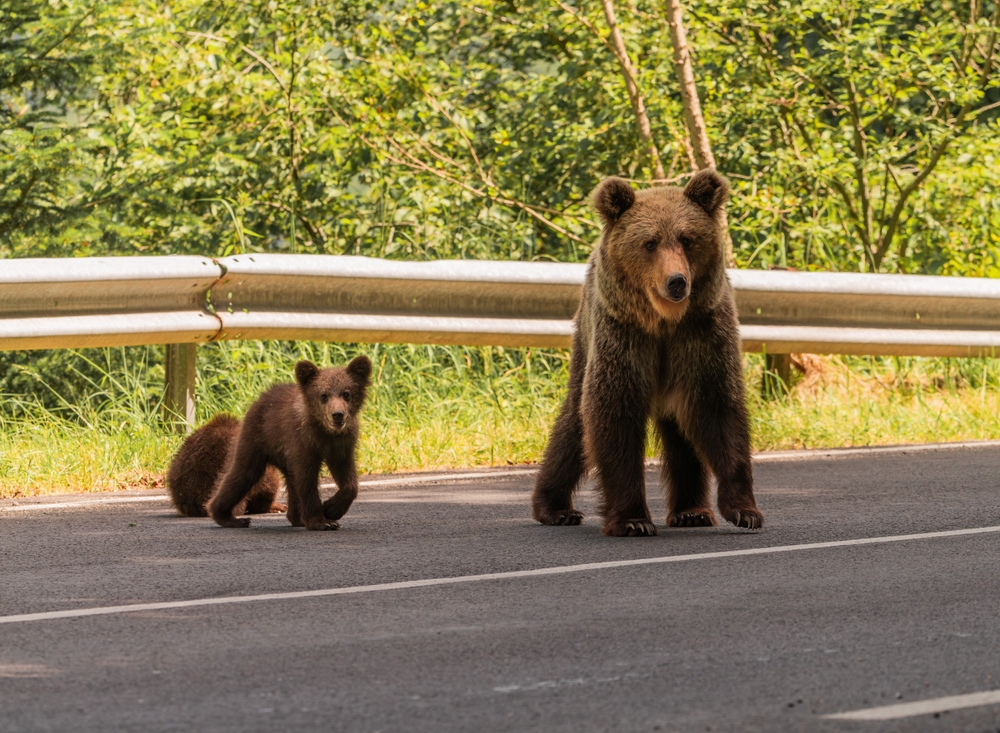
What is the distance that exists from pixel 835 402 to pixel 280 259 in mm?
4080

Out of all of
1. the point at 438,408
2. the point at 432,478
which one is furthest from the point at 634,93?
the point at 432,478

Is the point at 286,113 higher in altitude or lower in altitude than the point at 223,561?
higher

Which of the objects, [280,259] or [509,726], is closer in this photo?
[509,726]

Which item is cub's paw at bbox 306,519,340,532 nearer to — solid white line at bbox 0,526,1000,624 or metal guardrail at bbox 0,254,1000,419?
solid white line at bbox 0,526,1000,624

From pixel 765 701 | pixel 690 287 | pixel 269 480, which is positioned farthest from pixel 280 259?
pixel 765 701

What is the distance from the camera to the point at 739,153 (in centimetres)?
1399

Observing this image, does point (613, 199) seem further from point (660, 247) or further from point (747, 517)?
point (747, 517)

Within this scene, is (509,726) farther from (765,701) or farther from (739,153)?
(739,153)

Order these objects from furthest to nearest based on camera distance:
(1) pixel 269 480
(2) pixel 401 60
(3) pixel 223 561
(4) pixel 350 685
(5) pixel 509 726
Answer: (2) pixel 401 60 → (1) pixel 269 480 → (3) pixel 223 561 → (4) pixel 350 685 → (5) pixel 509 726

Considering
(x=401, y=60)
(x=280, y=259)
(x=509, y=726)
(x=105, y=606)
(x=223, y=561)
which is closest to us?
(x=509, y=726)

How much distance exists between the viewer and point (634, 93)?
45.6ft

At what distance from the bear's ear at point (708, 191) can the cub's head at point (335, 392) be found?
1682 millimetres

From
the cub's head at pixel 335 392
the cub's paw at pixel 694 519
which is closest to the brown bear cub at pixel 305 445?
the cub's head at pixel 335 392

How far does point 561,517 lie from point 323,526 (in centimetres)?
107
